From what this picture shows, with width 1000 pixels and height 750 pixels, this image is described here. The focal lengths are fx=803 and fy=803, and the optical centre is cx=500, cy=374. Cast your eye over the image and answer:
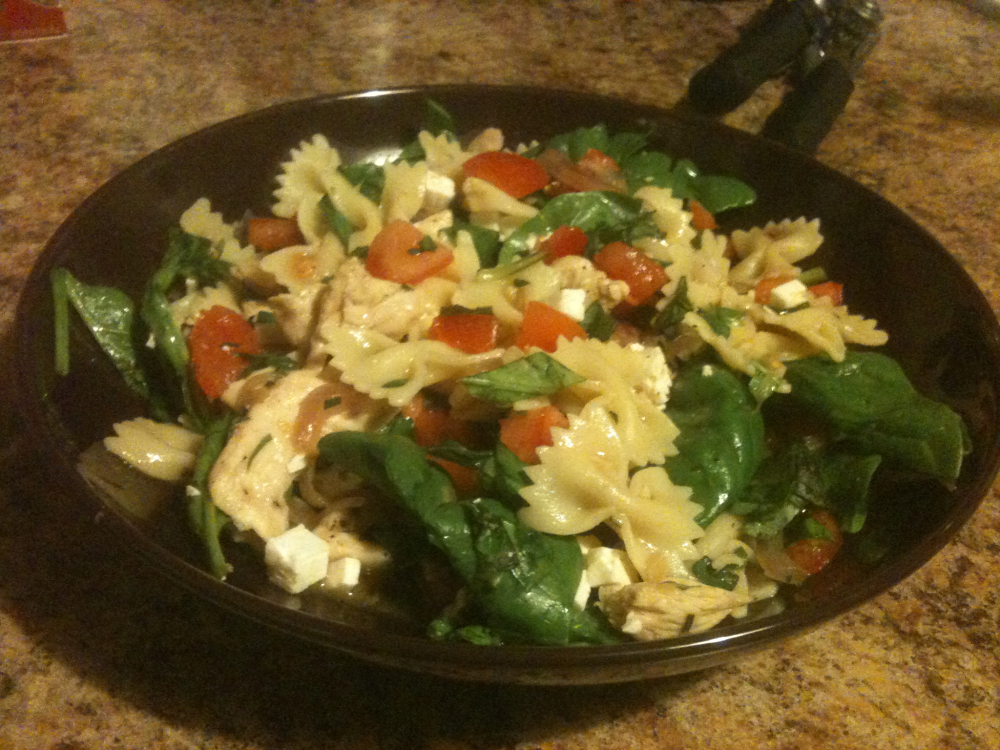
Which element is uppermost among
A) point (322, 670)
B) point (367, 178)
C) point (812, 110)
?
point (812, 110)

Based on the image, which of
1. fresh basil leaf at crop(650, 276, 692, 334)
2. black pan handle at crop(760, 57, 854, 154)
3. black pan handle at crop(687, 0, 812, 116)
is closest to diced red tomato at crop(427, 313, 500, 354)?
fresh basil leaf at crop(650, 276, 692, 334)

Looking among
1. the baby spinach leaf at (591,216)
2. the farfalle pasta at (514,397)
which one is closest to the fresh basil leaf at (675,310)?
the farfalle pasta at (514,397)

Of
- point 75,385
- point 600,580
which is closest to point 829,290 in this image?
point 600,580

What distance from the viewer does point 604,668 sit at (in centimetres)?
106

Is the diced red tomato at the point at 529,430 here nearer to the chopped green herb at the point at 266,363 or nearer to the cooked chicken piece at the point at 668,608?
the cooked chicken piece at the point at 668,608

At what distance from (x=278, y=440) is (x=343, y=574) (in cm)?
34

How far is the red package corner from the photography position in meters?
3.14

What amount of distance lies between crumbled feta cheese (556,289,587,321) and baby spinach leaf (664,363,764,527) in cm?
27

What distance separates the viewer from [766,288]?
1.92 metres

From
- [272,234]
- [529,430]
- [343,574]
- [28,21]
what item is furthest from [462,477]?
[28,21]

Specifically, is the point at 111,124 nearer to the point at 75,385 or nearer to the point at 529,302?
the point at 75,385

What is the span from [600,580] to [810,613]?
361mm

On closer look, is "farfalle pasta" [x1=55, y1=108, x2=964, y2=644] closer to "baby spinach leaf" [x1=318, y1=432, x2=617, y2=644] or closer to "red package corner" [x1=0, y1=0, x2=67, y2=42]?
"baby spinach leaf" [x1=318, y1=432, x2=617, y2=644]

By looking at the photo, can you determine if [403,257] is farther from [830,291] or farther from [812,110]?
[812,110]
